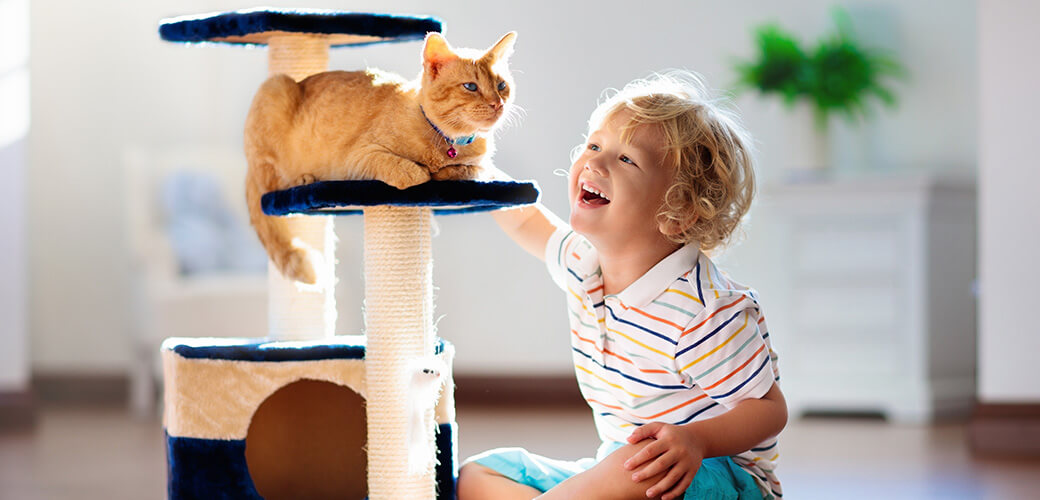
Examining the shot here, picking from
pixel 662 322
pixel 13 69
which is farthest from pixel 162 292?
pixel 662 322

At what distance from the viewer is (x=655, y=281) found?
135 centimetres

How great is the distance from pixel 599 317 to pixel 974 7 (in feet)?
8.00

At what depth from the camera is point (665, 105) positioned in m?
1.38

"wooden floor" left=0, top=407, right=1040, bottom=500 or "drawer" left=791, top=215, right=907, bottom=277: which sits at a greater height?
"drawer" left=791, top=215, right=907, bottom=277

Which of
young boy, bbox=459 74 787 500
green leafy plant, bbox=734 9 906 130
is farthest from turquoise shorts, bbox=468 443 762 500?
green leafy plant, bbox=734 9 906 130

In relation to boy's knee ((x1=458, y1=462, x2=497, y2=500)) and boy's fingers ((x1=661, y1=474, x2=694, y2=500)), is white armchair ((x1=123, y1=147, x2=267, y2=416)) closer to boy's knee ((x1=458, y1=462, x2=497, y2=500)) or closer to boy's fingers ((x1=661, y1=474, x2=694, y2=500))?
boy's knee ((x1=458, y1=462, x2=497, y2=500))

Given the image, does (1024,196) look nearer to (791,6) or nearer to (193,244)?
(791,6)

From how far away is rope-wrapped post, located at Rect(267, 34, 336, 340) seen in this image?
5.06 feet

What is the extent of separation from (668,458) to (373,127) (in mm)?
551

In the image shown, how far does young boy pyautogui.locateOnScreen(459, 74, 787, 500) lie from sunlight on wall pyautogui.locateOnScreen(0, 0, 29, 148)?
7.10 ft

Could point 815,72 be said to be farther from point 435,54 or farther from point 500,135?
point 435,54

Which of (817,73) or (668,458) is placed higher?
(817,73)

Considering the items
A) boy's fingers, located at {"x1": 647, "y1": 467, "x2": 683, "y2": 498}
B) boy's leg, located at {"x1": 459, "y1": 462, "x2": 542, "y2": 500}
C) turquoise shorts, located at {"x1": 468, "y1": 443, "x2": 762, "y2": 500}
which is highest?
boy's fingers, located at {"x1": 647, "y1": 467, "x2": 683, "y2": 498}

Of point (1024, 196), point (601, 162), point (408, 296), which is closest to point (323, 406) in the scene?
point (408, 296)
